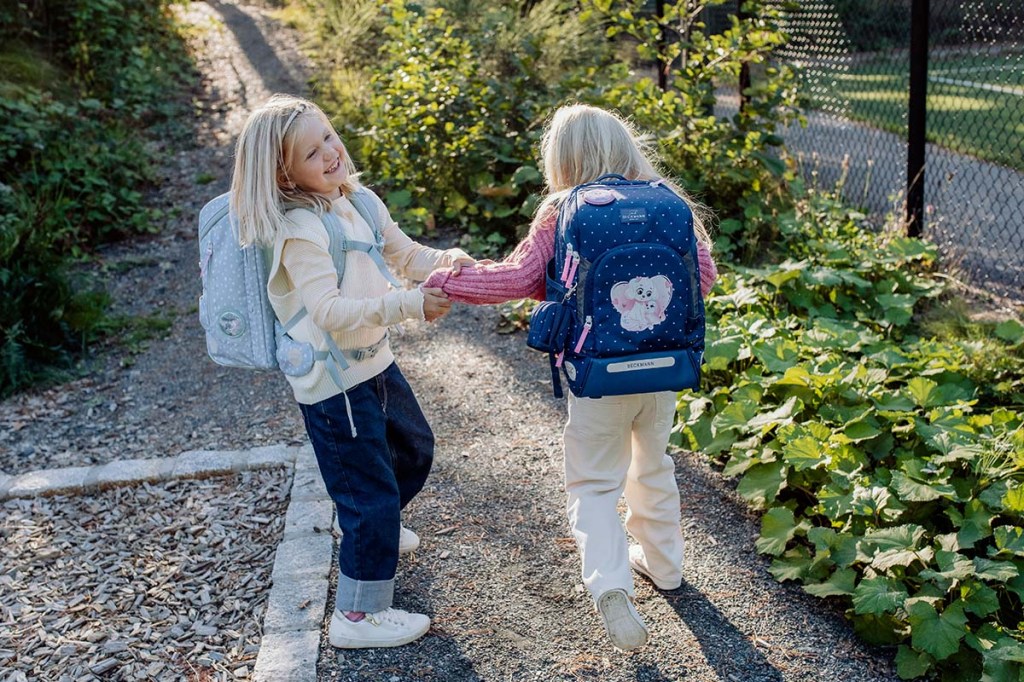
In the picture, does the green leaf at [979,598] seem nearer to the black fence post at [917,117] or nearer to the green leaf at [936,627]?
the green leaf at [936,627]

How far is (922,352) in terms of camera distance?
4.01 meters

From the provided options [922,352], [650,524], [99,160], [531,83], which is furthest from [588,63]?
[650,524]

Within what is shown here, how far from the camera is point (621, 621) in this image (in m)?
2.60

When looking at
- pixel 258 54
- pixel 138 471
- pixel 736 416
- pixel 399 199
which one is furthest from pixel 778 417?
pixel 258 54

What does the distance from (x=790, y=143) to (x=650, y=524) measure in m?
6.29

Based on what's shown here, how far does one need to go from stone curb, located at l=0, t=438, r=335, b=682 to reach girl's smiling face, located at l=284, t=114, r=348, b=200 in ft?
4.16

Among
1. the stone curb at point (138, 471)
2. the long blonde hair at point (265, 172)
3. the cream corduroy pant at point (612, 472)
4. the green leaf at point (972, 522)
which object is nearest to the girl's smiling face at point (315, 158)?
the long blonde hair at point (265, 172)

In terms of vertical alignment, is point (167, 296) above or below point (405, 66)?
below

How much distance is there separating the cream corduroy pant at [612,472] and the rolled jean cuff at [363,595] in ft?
1.88

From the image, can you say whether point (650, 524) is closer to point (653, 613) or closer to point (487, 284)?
point (653, 613)

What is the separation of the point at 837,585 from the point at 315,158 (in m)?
1.95

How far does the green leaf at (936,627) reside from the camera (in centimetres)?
257

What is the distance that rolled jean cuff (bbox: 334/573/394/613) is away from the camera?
2.76 m

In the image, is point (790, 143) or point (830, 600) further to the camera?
point (790, 143)
